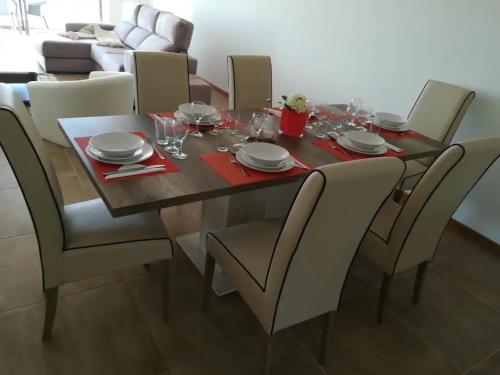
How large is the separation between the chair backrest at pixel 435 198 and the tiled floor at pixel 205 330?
0.35 m

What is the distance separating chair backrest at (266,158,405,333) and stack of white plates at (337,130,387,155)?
2.09ft

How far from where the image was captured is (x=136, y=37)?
5395 millimetres

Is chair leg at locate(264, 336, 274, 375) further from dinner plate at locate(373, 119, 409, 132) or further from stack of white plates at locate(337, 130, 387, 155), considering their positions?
dinner plate at locate(373, 119, 409, 132)

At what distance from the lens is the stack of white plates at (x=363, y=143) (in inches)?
69.0

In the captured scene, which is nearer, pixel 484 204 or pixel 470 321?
pixel 470 321

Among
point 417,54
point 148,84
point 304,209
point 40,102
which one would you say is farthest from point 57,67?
point 304,209

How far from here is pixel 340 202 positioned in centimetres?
103

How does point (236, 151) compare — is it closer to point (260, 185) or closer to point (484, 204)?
point (260, 185)

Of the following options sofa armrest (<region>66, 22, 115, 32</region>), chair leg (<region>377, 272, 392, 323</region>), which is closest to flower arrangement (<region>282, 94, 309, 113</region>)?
chair leg (<region>377, 272, 392, 323</region>)

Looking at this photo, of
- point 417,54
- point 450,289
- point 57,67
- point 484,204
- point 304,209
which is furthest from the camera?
point 57,67

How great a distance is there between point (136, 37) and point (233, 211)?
4.45 m

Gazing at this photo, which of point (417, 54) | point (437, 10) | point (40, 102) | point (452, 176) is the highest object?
point (437, 10)

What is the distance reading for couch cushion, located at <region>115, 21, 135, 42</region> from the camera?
576 cm

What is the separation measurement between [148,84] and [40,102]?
1169 mm
